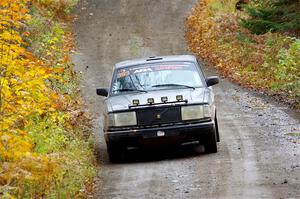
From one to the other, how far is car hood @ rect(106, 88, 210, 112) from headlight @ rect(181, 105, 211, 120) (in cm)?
12

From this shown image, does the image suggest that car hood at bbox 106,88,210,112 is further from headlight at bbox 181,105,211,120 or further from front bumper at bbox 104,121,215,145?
front bumper at bbox 104,121,215,145

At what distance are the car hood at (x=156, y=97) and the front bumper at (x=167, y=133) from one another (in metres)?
0.43

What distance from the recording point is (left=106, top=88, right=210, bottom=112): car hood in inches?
512

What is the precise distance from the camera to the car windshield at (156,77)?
45.6ft

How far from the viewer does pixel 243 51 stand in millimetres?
26125

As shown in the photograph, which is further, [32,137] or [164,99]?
[164,99]

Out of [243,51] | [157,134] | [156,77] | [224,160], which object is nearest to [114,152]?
[157,134]

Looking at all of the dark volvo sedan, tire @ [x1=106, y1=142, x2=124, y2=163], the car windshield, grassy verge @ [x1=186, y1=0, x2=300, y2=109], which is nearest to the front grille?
the dark volvo sedan

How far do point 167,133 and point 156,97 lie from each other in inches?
29.0

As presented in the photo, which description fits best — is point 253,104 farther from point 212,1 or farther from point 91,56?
point 212,1

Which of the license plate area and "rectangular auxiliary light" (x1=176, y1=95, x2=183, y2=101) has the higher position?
"rectangular auxiliary light" (x1=176, y1=95, x2=183, y2=101)

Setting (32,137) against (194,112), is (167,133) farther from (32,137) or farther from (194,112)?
(32,137)

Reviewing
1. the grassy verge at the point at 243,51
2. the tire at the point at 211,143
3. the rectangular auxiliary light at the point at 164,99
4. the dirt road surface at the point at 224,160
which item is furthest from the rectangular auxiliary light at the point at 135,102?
the grassy verge at the point at 243,51

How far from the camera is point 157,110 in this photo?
12.9m
